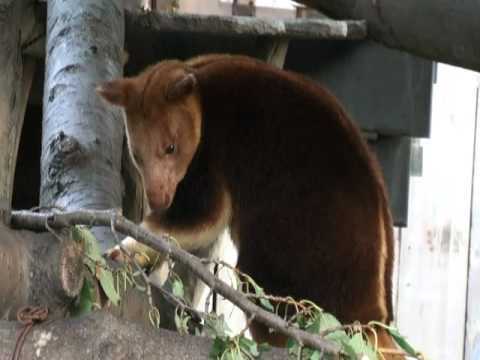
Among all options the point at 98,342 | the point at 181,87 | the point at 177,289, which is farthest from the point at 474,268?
the point at 98,342

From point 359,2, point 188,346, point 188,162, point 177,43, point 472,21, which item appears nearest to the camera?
point 188,346

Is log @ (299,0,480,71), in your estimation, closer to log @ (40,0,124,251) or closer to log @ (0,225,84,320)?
log @ (40,0,124,251)

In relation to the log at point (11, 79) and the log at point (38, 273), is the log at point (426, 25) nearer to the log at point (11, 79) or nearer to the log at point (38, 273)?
the log at point (11, 79)

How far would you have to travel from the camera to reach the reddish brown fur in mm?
2037

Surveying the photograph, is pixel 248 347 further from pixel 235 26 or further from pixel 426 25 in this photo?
pixel 235 26

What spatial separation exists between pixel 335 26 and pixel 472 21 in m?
0.64

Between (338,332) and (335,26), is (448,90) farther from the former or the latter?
(338,332)

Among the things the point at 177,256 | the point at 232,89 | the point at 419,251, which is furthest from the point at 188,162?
the point at 419,251

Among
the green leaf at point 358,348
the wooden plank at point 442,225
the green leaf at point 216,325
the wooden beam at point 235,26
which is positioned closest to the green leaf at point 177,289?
the green leaf at point 216,325

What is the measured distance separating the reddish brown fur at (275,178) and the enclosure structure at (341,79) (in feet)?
1.22

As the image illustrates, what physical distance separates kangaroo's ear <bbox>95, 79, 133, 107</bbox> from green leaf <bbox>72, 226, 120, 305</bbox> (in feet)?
2.71

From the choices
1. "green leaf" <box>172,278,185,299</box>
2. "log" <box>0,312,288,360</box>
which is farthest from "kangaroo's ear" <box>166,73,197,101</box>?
"log" <box>0,312,288,360</box>

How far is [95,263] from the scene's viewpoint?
46.6 inches

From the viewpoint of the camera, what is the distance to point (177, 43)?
2.71 m
